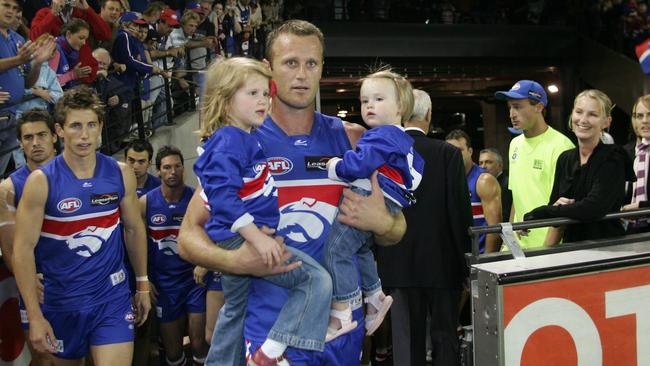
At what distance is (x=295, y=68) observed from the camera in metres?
2.46

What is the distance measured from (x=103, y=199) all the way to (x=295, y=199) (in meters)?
1.80

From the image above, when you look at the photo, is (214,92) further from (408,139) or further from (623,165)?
(623,165)

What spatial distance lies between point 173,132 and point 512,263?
732 centimetres

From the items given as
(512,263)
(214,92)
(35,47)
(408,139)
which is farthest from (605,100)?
(35,47)

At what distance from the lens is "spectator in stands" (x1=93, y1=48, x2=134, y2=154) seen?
718 cm

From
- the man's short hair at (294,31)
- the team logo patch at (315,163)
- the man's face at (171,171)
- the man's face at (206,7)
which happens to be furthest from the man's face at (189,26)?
the team logo patch at (315,163)

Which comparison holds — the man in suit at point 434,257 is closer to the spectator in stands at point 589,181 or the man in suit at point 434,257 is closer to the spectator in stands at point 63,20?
the spectator in stands at point 589,181

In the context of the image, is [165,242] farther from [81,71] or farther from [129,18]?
[129,18]

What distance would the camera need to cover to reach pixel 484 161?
7109 millimetres

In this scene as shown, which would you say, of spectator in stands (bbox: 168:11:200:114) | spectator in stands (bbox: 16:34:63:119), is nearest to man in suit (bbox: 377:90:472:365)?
spectator in stands (bbox: 16:34:63:119)

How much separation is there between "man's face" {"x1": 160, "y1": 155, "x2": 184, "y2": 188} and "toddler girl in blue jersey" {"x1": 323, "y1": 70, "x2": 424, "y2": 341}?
292 centimetres

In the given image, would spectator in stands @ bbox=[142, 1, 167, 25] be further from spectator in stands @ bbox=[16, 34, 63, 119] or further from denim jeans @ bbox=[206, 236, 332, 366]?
denim jeans @ bbox=[206, 236, 332, 366]

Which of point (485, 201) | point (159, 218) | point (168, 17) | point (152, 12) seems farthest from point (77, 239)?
point (168, 17)

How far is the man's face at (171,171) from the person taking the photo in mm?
5246
